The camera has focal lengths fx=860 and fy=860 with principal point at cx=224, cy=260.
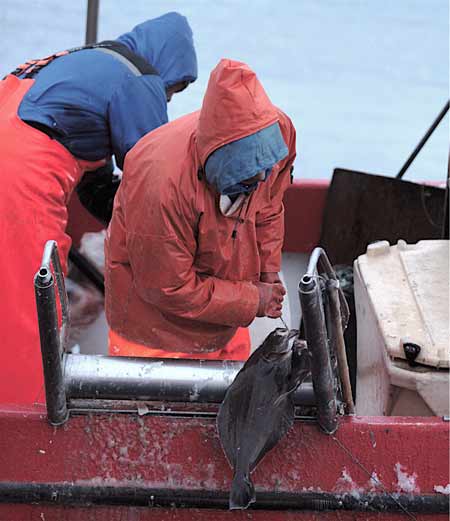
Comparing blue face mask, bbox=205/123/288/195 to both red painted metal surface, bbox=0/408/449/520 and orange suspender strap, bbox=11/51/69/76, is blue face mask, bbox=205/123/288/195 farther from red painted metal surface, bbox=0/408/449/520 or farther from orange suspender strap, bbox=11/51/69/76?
orange suspender strap, bbox=11/51/69/76

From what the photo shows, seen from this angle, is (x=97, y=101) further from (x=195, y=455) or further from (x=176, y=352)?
(x=195, y=455)

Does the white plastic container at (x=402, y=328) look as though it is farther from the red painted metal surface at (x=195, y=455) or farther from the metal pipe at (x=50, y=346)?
the metal pipe at (x=50, y=346)

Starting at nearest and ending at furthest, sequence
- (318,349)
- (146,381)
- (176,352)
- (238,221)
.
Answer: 1. (318,349)
2. (146,381)
3. (238,221)
4. (176,352)

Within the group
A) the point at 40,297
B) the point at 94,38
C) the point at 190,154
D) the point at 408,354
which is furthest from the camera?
the point at 94,38

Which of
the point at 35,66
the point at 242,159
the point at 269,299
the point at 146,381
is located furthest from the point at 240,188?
the point at 35,66

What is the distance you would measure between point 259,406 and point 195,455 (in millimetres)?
193

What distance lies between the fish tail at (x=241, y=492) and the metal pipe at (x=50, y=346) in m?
0.32

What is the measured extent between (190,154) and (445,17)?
15.6 ft

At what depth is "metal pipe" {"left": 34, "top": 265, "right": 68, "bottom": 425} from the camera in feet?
4.11

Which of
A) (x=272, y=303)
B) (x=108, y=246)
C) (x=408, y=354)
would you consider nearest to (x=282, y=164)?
(x=272, y=303)

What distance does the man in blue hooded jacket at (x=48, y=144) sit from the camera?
2381mm

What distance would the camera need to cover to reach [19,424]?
4.78ft

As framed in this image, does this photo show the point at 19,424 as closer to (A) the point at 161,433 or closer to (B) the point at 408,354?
(A) the point at 161,433

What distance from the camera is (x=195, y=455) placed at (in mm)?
1472
